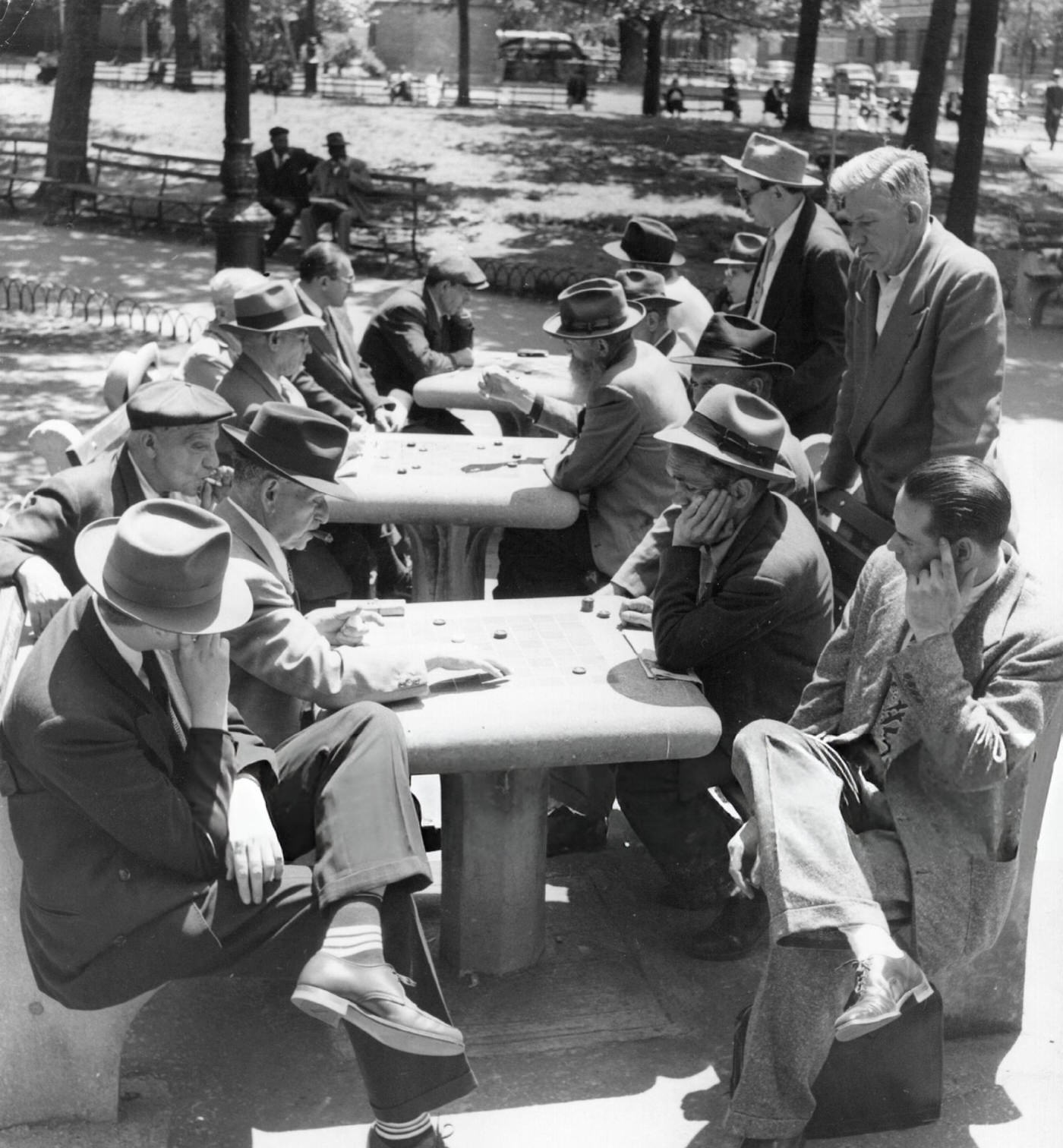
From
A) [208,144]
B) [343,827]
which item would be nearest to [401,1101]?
[343,827]

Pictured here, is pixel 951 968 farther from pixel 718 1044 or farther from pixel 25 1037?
pixel 25 1037

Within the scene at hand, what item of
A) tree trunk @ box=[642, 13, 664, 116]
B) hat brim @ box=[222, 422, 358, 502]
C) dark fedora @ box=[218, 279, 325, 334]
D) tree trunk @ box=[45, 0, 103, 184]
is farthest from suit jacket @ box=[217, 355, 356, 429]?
tree trunk @ box=[642, 13, 664, 116]

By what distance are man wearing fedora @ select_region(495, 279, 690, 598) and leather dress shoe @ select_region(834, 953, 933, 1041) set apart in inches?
106

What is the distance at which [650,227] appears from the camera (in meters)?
7.39

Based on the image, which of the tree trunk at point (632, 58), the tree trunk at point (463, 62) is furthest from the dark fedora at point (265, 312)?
the tree trunk at point (632, 58)

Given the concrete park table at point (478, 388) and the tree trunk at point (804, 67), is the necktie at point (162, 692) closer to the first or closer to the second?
the concrete park table at point (478, 388)

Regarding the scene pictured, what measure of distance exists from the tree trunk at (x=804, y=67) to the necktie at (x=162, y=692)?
2439cm

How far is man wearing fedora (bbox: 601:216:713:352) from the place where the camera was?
24.0ft

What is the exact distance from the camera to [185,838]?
310 cm

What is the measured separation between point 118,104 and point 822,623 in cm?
3080

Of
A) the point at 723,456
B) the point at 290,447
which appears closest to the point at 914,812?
the point at 723,456

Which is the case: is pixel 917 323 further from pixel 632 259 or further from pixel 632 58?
pixel 632 58

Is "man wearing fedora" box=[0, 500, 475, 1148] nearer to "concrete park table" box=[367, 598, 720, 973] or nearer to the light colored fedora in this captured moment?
"concrete park table" box=[367, 598, 720, 973]

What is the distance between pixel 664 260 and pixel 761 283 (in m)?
1.06
